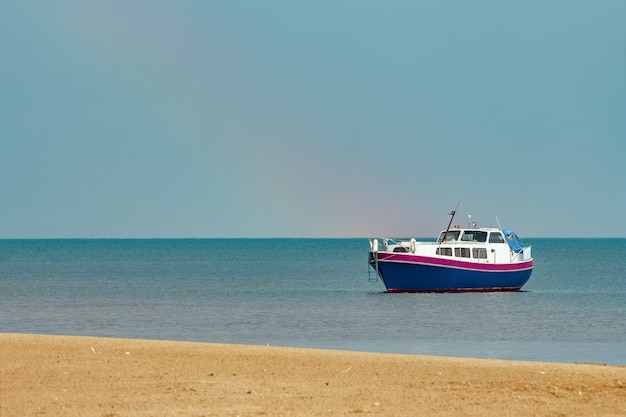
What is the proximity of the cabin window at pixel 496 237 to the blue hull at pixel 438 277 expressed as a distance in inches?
67.3

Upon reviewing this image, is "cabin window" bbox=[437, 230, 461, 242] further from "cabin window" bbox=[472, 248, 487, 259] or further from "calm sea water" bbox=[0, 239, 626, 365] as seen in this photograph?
"calm sea water" bbox=[0, 239, 626, 365]

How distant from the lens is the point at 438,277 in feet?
214

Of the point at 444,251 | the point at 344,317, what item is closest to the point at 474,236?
the point at 444,251

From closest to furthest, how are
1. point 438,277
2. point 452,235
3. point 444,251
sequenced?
point 438,277
point 444,251
point 452,235

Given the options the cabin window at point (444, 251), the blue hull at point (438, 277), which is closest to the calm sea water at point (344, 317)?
the blue hull at point (438, 277)

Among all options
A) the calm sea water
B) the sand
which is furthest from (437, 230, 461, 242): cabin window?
the sand

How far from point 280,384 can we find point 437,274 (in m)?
46.4

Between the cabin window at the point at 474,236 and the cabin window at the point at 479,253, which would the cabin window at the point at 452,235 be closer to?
the cabin window at the point at 474,236

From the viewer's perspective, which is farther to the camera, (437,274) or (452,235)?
(452,235)

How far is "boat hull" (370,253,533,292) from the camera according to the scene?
65.1 metres

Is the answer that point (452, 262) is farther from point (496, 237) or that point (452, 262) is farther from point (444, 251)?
point (496, 237)

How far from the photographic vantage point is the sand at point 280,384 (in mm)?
17031

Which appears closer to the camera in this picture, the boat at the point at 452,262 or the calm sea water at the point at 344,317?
the calm sea water at the point at 344,317

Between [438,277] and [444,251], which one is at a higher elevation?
[444,251]
